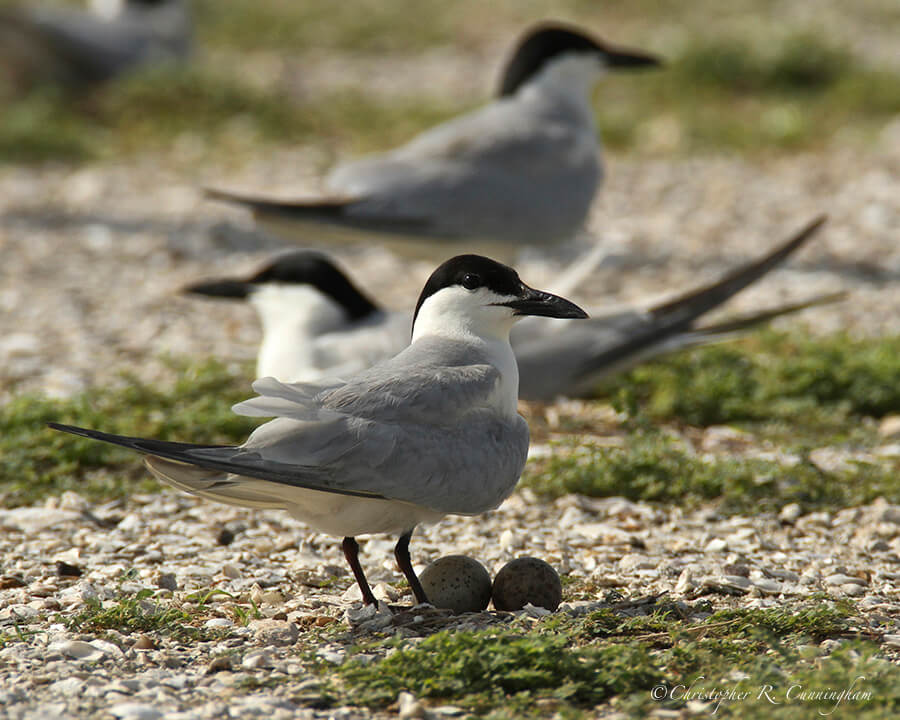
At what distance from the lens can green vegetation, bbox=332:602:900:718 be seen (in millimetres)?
2412

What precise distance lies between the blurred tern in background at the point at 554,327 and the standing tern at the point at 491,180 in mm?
369

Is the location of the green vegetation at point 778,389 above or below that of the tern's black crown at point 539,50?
below

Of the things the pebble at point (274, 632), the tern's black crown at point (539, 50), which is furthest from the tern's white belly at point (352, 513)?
the tern's black crown at point (539, 50)

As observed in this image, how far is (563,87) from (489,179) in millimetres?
844

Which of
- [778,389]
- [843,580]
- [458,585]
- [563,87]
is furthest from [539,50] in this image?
[458,585]

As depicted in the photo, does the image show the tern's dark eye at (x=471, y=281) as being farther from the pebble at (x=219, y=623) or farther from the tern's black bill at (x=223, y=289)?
the tern's black bill at (x=223, y=289)

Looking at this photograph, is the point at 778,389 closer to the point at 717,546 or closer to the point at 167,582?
the point at 717,546

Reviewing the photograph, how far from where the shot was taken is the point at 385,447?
2850 mm

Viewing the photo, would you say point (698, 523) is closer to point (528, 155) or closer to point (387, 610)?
point (387, 610)

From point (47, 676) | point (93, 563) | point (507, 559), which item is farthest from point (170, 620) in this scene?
point (507, 559)

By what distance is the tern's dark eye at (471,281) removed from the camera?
322cm

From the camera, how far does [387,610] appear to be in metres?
2.98

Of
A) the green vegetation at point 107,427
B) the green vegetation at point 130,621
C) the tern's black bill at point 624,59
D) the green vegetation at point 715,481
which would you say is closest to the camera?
the green vegetation at point 130,621

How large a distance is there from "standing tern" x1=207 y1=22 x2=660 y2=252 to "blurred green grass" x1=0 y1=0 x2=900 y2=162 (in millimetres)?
2946
